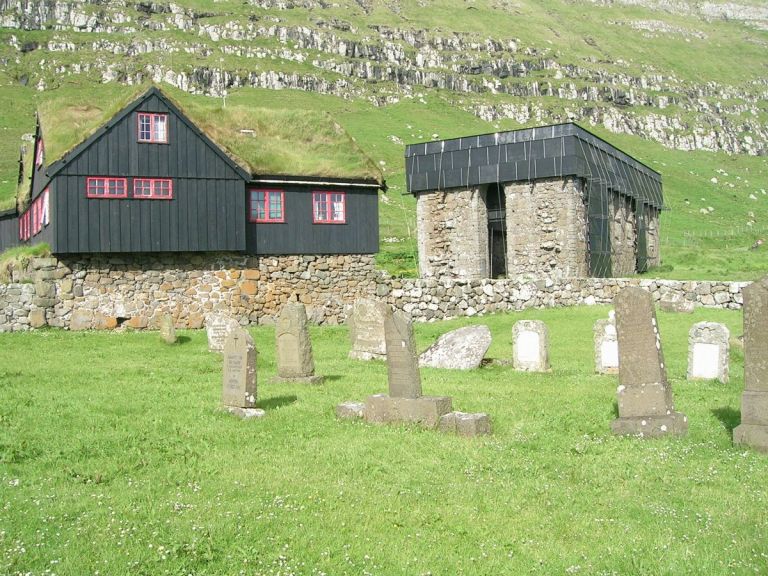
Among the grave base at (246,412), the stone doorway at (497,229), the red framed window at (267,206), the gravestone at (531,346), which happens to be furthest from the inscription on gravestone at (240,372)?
the stone doorway at (497,229)

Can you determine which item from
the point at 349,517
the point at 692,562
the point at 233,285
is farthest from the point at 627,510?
the point at 233,285

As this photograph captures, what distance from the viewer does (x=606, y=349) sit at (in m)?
16.5

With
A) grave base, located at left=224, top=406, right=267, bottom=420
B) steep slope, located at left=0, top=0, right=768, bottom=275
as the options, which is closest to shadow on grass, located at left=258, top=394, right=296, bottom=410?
grave base, located at left=224, top=406, right=267, bottom=420

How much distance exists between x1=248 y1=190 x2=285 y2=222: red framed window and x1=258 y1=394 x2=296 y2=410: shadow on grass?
17179 mm

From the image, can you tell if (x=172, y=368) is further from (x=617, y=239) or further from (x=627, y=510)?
(x=617, y=239)

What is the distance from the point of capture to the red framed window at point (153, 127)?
27.4m

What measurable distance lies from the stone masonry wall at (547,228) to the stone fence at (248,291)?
9.91ft

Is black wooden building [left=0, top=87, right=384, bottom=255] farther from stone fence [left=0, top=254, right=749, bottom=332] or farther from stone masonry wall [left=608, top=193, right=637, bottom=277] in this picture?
stone masonry wall [left=608, top=193, right=637, bottom=277]

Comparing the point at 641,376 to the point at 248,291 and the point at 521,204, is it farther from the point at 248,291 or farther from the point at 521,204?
the point at 521,204

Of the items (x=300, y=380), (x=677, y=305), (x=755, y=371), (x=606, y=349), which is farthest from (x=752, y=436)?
(x=677, y=305)

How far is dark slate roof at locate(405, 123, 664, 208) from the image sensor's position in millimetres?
34688

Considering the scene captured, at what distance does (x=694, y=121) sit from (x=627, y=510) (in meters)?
145

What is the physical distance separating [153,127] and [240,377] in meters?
17.9

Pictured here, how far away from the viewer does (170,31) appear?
144750mm
